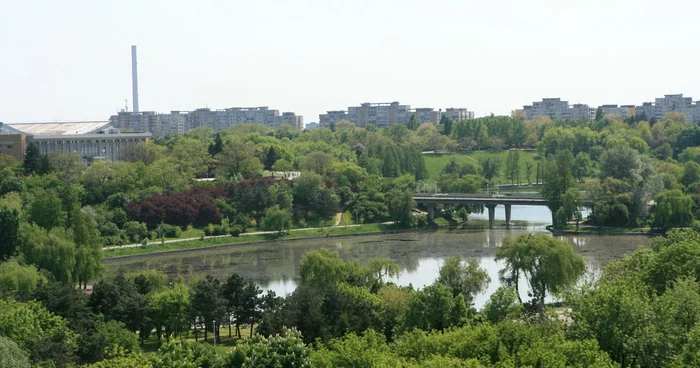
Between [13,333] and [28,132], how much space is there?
134ft

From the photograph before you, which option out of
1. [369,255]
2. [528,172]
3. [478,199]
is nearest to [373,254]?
[369,255]

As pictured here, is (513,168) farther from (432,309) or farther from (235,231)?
(432,309)

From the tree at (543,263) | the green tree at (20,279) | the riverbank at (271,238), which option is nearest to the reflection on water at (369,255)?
the riverbank at (271,238)

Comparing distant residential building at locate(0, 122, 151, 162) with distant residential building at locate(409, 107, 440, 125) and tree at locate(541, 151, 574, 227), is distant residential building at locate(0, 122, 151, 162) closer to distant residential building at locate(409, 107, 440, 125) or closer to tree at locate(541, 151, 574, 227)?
tree at locate(541, 151, 574, 227)

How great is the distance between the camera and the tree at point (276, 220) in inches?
1572

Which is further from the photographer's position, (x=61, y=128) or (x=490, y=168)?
(x=490, y=168)

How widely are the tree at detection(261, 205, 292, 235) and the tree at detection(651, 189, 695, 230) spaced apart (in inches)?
636

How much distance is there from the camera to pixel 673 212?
3841cm

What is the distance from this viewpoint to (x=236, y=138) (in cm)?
5788

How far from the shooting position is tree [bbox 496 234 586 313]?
22.6 meters

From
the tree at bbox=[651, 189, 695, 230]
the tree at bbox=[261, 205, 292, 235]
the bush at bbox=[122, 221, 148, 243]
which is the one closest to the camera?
the bush at bbox=[122, 221, 148, 243]

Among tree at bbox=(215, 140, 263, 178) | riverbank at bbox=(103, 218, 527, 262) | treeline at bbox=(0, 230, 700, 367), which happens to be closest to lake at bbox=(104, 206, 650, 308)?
riverbank at bbox=(103, 218, 527, 262)

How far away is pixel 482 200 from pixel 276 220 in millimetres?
10856

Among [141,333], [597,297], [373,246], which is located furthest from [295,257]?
[597,297]
